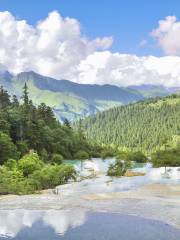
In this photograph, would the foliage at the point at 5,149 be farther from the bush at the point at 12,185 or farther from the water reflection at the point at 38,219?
the water reflection at the point at 38,219

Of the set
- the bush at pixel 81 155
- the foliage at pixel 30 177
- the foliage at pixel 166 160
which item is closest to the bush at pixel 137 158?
the bush at pixel 81 155

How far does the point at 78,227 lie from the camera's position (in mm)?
46938

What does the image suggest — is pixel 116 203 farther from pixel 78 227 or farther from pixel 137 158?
pixel 137 158

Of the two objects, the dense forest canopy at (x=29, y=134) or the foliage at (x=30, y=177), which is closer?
the foliage at (x=30, y=177)

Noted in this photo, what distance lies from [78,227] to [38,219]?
6.42m

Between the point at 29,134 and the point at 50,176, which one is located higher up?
the point at 29,134

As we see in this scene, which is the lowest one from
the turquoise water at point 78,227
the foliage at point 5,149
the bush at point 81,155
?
the turquoise water at point 78,227

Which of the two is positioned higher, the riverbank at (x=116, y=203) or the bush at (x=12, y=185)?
the bush at (x=12, y=185)

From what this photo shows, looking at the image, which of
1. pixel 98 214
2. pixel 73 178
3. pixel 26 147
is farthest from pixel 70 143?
pixel 98 214

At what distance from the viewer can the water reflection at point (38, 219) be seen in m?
45.9

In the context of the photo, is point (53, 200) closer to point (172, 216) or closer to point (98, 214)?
point (98, 214)

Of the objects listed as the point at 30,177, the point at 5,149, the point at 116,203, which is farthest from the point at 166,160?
the point at 116,203

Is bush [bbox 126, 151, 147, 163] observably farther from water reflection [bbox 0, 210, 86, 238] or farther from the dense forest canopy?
water reflection [bbox 0, 210, 86, 238]

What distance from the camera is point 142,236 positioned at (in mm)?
43031
